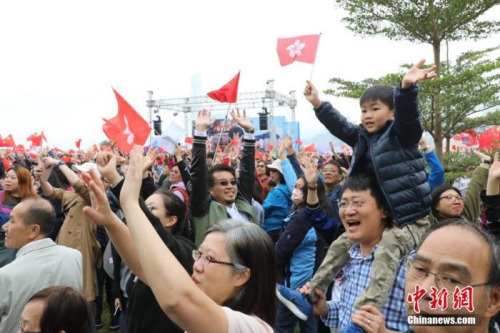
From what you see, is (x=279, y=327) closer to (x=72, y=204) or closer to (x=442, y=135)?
(x=72, y=204)

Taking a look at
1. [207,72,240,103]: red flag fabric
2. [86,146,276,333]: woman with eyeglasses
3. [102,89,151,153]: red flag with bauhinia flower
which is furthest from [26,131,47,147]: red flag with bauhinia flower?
[86,146,276,333]: woman with eyeglasses

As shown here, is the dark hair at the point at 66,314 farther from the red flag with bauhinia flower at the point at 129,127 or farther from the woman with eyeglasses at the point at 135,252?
the red flag with bauhinia flower at the point at 129,127

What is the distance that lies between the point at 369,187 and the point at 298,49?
9.50 ft

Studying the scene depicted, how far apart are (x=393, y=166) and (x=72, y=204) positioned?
3.69 metres

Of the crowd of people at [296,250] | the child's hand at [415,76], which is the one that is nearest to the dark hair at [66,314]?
the crowd of people at [296,250]

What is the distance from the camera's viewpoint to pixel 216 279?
162cm

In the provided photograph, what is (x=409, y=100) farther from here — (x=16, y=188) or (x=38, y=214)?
(x=16, y=188)

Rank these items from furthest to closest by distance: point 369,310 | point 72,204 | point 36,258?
point 72,204 → point 36,258 → point 369,310

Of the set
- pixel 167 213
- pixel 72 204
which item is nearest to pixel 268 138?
pixel 72 204

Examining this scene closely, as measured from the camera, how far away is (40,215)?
9.98 ft

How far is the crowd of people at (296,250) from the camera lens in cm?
130

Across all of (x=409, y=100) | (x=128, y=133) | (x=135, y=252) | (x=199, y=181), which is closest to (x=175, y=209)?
(x=199, y=181)

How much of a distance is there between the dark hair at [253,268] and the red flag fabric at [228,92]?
4.78 m

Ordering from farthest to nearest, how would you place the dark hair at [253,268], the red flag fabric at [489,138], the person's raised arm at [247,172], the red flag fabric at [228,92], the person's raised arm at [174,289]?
the red flag fabric at [228,92] < the red flag fabric at [489,138] < the person's raised arm at [247,172] < the dark hair at [253,268] < the person's raised arm at [174,289]
